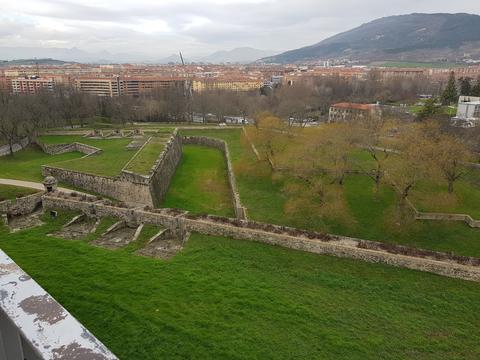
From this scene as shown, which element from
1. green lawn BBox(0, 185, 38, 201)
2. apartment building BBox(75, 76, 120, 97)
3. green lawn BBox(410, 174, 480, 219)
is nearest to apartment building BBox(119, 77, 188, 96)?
apartment building BBox(75, 76, 120, 97)

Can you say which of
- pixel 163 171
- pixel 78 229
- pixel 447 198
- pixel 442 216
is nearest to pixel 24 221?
pixel 78 229

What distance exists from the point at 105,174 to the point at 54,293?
44.9 feet

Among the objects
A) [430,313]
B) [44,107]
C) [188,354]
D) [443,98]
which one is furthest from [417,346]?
[443,98]

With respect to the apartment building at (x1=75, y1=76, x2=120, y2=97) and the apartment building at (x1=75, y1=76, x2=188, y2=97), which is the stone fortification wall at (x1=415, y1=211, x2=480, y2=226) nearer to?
the apartment building at (x1=75, y1=76, x2=188, y2=97)

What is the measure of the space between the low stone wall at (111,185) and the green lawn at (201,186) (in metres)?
1.61

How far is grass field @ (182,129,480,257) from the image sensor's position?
16.3 metres

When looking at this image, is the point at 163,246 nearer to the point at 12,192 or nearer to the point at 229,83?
the point at 12,192

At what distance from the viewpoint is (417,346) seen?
8.55 meters

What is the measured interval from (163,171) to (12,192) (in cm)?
862

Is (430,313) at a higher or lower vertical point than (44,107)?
lower

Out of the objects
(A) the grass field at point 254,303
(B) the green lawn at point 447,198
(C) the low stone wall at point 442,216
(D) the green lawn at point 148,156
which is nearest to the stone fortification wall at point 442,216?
(C) the low stone wall at point 442,216

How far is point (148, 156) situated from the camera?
25281mm

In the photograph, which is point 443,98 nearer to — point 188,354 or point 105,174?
point 105,174

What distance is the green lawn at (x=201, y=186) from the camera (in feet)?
68.1
